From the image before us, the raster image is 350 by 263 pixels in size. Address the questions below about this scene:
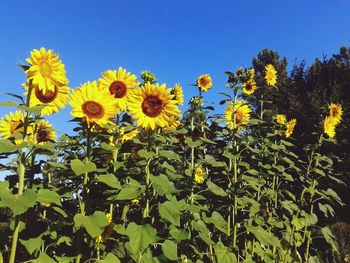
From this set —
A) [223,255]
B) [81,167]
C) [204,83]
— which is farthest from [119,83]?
[204,83]

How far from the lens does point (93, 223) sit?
10.8 ft

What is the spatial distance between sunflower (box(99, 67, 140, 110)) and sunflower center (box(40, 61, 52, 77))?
1114 mm

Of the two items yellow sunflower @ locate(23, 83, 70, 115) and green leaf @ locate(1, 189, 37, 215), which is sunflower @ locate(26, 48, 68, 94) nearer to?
yellow sunflower @ locate(23, 83, 70, 115)

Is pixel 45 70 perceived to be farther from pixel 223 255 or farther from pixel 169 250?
pixel 223 255

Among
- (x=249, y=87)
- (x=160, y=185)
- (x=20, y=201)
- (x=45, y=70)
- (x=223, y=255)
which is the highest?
(x=249, y=87)

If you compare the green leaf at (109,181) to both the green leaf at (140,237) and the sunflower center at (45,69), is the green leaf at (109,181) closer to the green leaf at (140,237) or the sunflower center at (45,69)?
the green leaf at (140,237)

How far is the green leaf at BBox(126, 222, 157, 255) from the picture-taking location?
3.32 m

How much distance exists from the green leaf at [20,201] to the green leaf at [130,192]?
2.17 feet

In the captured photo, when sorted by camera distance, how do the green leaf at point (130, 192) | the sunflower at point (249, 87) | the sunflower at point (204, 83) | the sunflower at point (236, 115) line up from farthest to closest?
the sunflower at point (204, 83) → the sunflower at point (249, 87) → the sunflower at point (236, 115) → the green leaf at point (130, 192)

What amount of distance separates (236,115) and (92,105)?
2.69 meters

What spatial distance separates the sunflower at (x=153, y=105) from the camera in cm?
402

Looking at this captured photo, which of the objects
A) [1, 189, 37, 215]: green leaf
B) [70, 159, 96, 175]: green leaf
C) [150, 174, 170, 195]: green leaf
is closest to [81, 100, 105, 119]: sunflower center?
[70, 159, 96, 175]: green leaf

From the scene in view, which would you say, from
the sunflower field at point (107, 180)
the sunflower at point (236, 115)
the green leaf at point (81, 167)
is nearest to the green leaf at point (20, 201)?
the sunflower field at point (107, 180)

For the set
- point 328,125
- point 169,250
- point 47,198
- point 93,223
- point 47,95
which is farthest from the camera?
point 328,125
